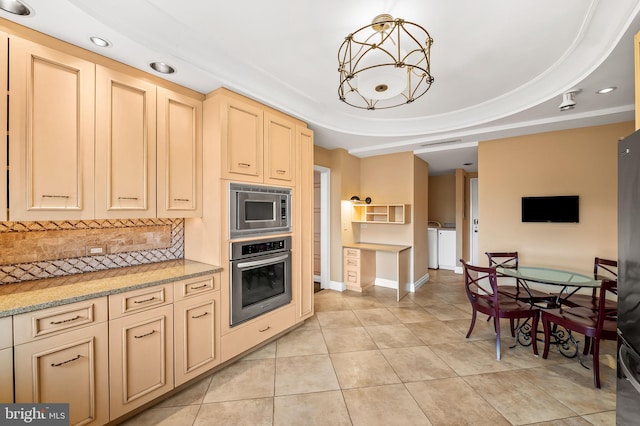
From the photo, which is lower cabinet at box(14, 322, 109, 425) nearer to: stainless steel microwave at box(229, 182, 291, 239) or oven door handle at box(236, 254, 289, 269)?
oven door handle at box(236, 254, 289, 269)

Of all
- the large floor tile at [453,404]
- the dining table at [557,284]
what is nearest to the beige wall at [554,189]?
the dining table at [557,284]

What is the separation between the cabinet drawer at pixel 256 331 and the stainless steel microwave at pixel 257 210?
36.0 inches

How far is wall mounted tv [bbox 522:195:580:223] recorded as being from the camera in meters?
3.54

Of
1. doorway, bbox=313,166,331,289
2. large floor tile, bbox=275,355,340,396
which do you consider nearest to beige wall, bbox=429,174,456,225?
doorway, bbox=313,166,331,289

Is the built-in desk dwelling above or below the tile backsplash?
below

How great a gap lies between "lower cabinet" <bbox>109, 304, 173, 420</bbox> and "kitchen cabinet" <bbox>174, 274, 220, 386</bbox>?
0.24 ft

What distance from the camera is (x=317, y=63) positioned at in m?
2.48

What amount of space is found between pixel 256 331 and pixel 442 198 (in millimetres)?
6315

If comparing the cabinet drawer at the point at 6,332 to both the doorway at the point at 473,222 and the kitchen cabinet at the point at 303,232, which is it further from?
the doorway at the point at 473,222

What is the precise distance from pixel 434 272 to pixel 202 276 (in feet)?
18.3

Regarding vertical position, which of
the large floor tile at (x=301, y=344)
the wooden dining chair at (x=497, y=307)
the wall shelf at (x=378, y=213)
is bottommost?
the large floor tile at (x=301, y=344)

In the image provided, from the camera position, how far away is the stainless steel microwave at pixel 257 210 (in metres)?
2.49

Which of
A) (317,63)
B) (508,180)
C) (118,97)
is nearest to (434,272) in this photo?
(508,180)

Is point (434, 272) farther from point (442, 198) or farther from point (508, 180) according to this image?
point (508, 180)
